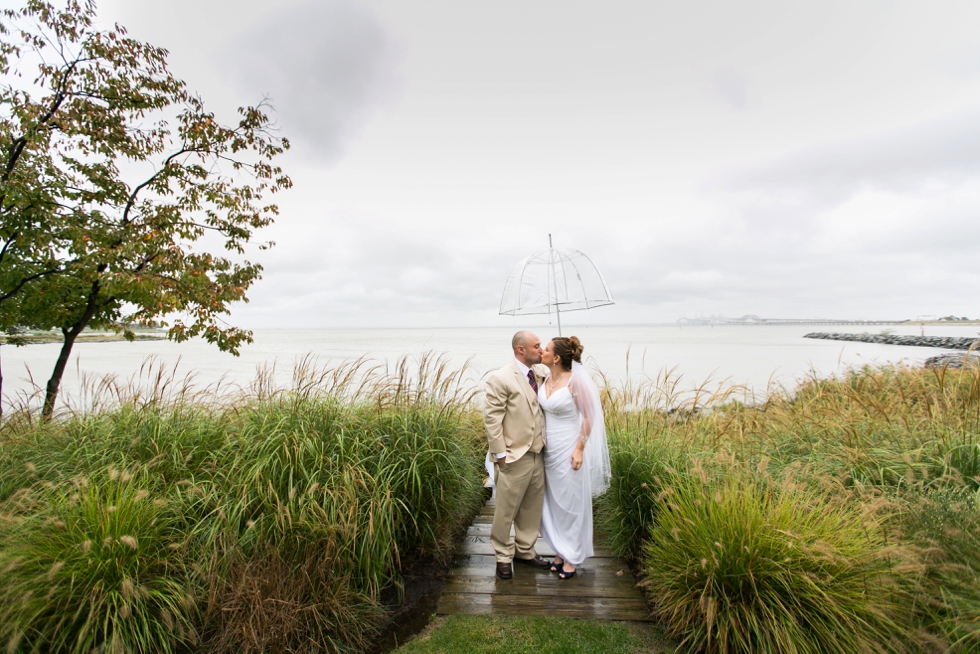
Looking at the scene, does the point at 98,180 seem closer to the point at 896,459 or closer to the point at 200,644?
the point at 200,644

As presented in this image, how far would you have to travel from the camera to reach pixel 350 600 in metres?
3.42

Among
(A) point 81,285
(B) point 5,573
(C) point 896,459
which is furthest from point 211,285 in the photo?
(C) point 896,459

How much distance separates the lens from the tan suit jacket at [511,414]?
420cm

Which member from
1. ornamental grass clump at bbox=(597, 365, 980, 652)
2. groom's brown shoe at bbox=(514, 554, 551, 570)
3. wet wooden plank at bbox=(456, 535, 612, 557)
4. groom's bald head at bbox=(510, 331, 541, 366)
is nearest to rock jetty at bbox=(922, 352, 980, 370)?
ornamental grass clump at bbox=(597, 365, 980, 652)

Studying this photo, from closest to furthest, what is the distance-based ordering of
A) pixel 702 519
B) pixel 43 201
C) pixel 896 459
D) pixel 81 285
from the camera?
pixel 702 519, pixel 896 459, pixel 43 201, pixel 81 285

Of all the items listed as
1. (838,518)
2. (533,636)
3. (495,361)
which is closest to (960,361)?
(838,518)

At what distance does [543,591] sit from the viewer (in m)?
3.99

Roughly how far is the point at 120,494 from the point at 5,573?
67 cm

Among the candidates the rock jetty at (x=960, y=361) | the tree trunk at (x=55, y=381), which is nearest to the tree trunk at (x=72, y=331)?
the tree trunk at (x=55, y=381)

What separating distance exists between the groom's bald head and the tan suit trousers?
2.80 feet

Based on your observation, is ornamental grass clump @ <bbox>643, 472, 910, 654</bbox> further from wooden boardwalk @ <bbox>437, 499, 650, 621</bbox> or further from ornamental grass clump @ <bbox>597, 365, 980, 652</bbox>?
wooden boardwalk @ <bbox>437, 499, 650, 621</bbox>

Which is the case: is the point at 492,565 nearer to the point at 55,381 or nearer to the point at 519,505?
the point at 519,505

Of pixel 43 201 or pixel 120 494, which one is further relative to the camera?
pixel 43 201

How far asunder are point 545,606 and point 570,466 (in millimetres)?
1163
